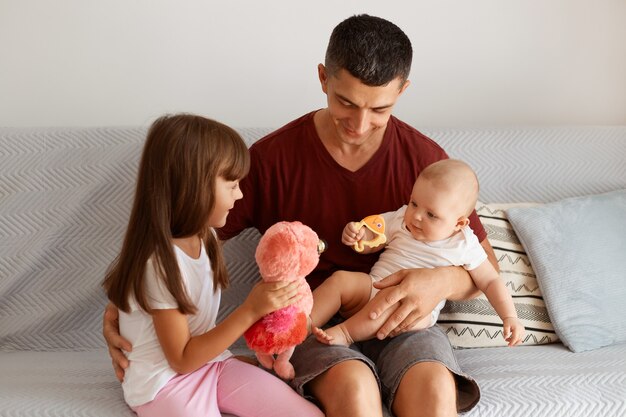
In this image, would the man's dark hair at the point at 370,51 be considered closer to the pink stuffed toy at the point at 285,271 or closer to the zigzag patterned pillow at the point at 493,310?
the pink stuffed toy at the point at 285,271

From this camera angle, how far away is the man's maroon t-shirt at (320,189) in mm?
2035

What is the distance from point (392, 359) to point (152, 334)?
54 centimetres

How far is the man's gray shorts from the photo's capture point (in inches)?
68.9

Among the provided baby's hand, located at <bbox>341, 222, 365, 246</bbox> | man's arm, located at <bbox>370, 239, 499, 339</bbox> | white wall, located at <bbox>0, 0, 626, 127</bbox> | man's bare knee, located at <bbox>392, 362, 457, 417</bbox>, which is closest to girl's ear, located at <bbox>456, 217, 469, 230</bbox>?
man's arm, located at <bbox>370, 239, 499, 339</bbox>

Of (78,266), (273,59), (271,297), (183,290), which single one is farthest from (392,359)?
(273,59)

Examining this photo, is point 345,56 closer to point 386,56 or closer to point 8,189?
point 386,56

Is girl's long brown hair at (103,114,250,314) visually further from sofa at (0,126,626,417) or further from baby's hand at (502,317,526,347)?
baby's hand at (502,317,526,347)

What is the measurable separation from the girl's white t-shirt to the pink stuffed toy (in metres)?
0.15

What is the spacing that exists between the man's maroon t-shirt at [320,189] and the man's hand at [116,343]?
15.0 inches

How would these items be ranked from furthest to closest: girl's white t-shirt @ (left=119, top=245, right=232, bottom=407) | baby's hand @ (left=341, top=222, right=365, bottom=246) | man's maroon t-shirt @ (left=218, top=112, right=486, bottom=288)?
1. man's maroon t-shirt @ (left=218, top=112, right=486, bottom=288)
2. baby's hand @ (left=341, top=222, right=365, bottom=246)
3. girl's white t-shirt @ (left=119, top=245, right=232, bottom=407)

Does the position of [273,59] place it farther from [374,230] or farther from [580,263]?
[580,263]

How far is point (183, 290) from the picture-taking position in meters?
1.62

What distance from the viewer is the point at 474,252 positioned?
1943 millimetres

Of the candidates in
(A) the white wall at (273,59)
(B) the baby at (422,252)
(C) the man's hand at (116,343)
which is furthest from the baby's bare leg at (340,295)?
(A) the white wall at (273,59)
